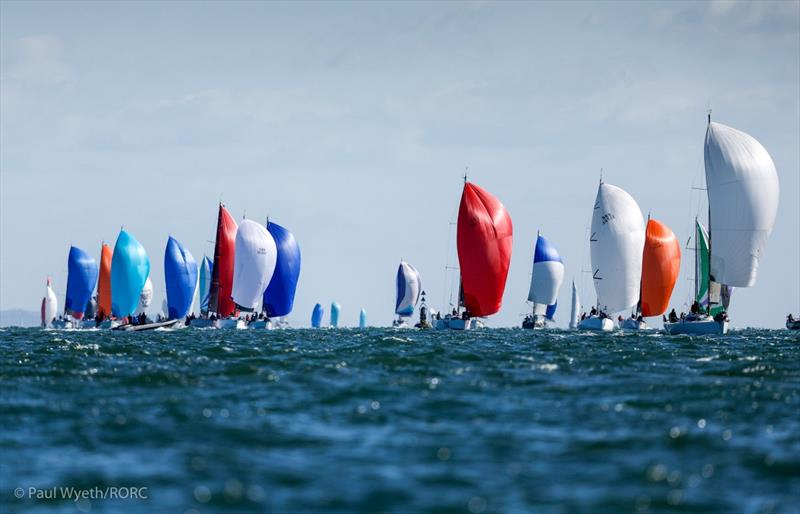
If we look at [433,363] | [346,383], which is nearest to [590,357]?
[433,363]

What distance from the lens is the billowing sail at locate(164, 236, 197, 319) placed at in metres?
102

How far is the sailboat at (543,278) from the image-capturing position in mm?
122125

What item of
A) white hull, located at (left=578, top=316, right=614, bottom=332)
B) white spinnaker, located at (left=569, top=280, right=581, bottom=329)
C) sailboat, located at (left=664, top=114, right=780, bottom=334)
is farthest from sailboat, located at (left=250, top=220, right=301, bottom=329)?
white spinnaker, located at (left=569, top=280, right=581, bottom=329)

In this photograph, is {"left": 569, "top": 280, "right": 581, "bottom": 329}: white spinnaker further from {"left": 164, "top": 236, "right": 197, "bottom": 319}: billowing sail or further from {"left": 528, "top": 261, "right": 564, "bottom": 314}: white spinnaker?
{"left": 164, "top": 236, "right": 197, "bottom": 319}: billowing sail

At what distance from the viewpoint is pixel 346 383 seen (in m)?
26.8

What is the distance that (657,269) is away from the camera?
90.8 m

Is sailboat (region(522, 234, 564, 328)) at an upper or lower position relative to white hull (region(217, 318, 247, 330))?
upper

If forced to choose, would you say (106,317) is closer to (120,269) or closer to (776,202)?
(120,269)

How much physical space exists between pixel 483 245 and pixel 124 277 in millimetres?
42273

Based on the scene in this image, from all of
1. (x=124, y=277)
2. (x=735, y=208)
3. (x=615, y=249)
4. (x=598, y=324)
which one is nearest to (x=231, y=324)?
(x=124, y=277)

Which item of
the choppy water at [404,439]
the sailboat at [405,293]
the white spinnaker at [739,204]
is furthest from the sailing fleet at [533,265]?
the choppy water at [404,439]

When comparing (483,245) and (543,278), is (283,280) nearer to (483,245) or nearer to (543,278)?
(483,245)

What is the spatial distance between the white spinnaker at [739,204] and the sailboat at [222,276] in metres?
43.6

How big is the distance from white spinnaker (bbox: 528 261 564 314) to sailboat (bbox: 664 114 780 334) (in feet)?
158
